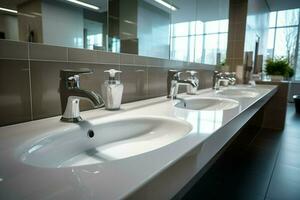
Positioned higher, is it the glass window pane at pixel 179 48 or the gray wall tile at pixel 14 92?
the glass window pane at pixel 179 48

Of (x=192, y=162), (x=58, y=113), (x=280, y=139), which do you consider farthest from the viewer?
(x=280, y=139)

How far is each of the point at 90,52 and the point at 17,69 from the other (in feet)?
1.02

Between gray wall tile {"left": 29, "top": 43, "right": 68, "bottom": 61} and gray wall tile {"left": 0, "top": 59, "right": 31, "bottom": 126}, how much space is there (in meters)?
0.04

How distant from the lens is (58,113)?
0.78 metres

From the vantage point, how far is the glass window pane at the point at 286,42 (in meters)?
6.27

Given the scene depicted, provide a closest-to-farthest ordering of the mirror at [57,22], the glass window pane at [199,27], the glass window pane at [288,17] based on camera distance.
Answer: the mirror at [57,22]
the glass window pane at [199,27]
the glass window pane at [288,17]

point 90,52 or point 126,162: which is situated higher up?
point 90,52

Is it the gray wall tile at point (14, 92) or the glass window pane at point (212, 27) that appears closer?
the gray wall tile at point (14, 92)

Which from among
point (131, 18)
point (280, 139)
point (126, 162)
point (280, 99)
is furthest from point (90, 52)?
point (280, 99)

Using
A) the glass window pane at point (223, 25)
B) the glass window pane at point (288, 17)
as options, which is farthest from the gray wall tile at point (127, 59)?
the glass window pane at point (288, 17)

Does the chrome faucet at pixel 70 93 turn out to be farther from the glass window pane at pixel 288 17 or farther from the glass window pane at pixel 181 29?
the glass window pane at pixel 288 17

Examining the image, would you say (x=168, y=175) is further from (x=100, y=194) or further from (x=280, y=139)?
(x=280, y=139)

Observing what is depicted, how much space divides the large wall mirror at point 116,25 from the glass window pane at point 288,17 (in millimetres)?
5316

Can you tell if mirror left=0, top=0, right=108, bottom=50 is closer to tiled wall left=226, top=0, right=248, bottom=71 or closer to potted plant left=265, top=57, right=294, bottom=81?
tiled wall left=226, top=0, right=248, bottom=71
